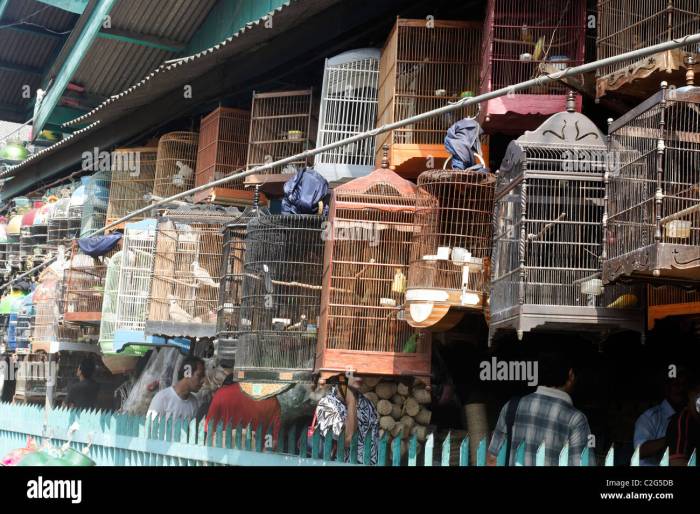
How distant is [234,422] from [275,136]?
3.56 m

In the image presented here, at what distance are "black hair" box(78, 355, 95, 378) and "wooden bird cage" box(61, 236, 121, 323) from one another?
338 centimetres

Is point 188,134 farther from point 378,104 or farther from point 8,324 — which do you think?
point 8,324

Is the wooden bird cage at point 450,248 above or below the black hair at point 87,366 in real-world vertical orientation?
above

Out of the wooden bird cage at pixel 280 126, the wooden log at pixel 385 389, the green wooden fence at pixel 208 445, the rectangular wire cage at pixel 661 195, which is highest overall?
the wooden bird cage at pixel 280 126

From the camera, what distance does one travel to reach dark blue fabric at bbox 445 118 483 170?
30.9 ft

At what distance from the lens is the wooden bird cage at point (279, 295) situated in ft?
35.4

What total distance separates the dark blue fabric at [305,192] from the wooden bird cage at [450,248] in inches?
69.4

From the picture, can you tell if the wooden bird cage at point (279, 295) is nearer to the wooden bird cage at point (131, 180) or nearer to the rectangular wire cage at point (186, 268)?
the rectangular wire cage at point (186, 268)

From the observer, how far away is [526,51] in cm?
1034

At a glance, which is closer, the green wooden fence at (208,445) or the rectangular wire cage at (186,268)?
the green wooden fence at (208,445)

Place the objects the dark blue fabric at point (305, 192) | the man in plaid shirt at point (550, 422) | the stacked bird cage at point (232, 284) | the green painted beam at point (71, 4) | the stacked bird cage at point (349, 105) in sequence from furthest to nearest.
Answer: the green painted beam at point (71, 4) → the stacked bird cage at point (349, 105) → the stacked bird cage at point (232, 284) → the dark blue fabric at point (305, 192) → the man in plaid shirt at point (550, 422)

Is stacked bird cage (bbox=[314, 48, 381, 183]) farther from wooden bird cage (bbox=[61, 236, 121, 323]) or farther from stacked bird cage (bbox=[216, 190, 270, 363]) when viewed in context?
wooden bird cage (bbox=[61, 236, 121, 323])

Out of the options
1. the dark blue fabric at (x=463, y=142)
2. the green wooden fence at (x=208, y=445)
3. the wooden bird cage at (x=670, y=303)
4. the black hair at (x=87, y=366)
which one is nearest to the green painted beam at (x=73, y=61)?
the black hair at (x=87, y=366)
